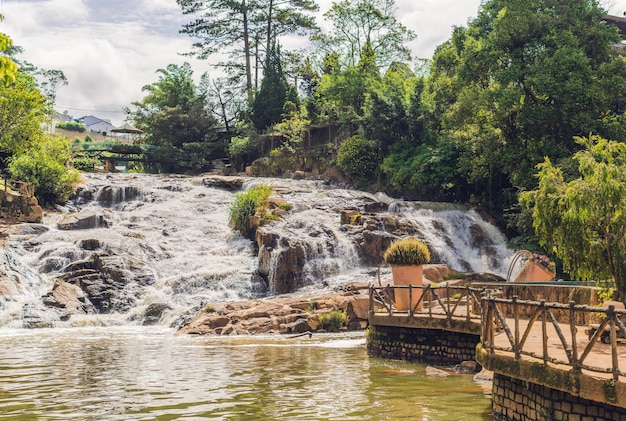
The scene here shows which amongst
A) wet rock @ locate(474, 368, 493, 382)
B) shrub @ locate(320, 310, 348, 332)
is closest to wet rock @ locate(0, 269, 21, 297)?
shrub @ locate(320, 310, 348, 332)

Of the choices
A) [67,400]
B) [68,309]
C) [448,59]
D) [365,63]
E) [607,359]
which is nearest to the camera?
[607,359]

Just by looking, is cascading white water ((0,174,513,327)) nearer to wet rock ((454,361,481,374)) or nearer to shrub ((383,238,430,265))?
shrub ((383,238,430,265))

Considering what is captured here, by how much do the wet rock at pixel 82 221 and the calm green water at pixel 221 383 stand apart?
12661 millimetres

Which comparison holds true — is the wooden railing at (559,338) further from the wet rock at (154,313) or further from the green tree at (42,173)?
the green tree at (42,173)

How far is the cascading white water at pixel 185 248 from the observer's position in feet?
78.4

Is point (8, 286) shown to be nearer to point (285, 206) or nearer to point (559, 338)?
point (285, 206)

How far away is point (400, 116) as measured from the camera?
40.1 metres

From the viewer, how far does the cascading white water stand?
78.4ft

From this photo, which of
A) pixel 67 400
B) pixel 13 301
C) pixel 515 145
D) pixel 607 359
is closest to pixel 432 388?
pixel 607 359

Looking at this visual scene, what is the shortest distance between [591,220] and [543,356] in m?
4.07

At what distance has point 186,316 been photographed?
22141 mm

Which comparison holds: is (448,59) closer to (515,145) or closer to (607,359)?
(515,145)

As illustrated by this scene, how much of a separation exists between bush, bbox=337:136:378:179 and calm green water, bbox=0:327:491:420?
2383cm

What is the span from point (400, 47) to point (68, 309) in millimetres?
36743
